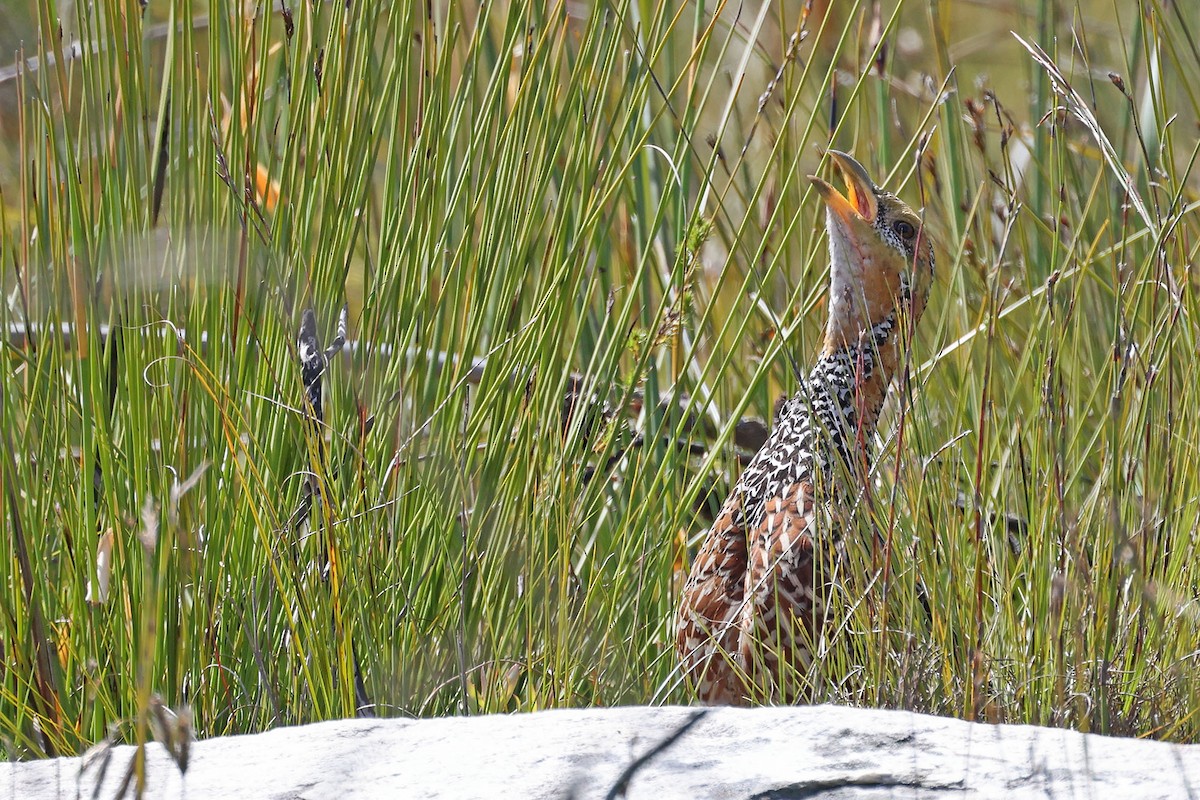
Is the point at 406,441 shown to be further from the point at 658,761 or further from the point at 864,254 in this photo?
the point at 864,254

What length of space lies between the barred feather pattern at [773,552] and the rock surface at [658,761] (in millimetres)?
419

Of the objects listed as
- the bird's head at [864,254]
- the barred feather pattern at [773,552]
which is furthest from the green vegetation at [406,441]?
the bird's head at [864,254]

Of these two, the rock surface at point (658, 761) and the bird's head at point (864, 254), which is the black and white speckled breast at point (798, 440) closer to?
the bird's head at point (864, 254)

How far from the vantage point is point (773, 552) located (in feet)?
5.15

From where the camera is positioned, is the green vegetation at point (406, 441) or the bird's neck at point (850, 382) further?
the bird's neck at point (850, 382)

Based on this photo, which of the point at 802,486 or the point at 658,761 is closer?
the point at 658,761

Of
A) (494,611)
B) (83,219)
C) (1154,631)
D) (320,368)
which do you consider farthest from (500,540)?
(1154,631)

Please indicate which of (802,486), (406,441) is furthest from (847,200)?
(406,441)

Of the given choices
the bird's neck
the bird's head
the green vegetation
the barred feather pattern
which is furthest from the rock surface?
the bird's head

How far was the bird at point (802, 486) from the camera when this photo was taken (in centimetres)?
152

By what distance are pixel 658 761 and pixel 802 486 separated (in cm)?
70

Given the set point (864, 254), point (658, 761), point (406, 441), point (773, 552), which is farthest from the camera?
point (864, 254)

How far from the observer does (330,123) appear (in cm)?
139

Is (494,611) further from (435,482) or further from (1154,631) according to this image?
(1154,631)
